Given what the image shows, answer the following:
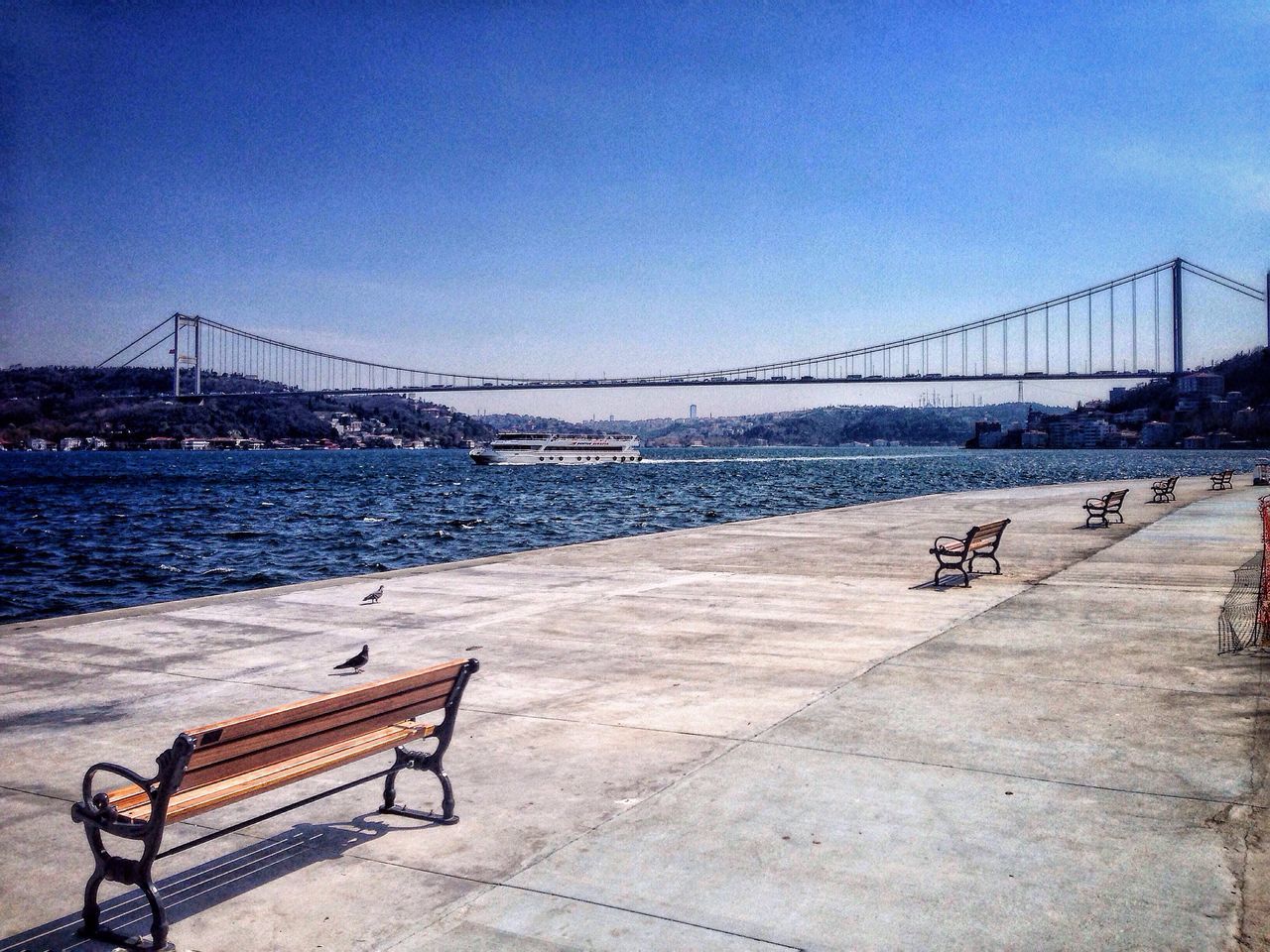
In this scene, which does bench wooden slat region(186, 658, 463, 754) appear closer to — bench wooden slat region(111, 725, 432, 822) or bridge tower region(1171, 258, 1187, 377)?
bench wooden slat region(111, 725, 432, 822)

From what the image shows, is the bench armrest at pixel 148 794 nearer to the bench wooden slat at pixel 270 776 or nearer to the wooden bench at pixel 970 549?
the bench wooden slat at pixel 270 776

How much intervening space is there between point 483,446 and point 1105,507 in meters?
110

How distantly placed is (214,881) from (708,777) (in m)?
2.26

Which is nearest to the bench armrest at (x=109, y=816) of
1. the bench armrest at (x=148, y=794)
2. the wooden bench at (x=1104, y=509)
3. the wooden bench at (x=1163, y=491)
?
the bench armrest at (x=148, y=794)

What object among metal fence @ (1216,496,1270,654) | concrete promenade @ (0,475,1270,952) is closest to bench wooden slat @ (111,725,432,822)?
concrete promenade @ (0,475,1270,952)

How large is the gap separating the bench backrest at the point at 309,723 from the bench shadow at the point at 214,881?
0.48 meters

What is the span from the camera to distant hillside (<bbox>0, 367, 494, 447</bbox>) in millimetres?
134988

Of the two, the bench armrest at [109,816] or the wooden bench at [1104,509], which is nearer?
the bench armrest at [109,816]

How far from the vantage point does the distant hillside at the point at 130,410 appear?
135 metres

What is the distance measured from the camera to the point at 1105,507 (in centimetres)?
2008

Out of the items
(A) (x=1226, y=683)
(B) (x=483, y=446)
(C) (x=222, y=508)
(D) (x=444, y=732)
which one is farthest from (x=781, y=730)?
(B) (x=483, y=446)

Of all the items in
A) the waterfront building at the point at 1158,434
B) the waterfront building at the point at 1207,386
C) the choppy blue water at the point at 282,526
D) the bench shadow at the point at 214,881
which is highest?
the waterfront building at the point at 1207,386

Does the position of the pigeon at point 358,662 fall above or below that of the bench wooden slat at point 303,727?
below

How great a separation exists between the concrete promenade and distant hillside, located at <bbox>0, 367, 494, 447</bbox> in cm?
11898
